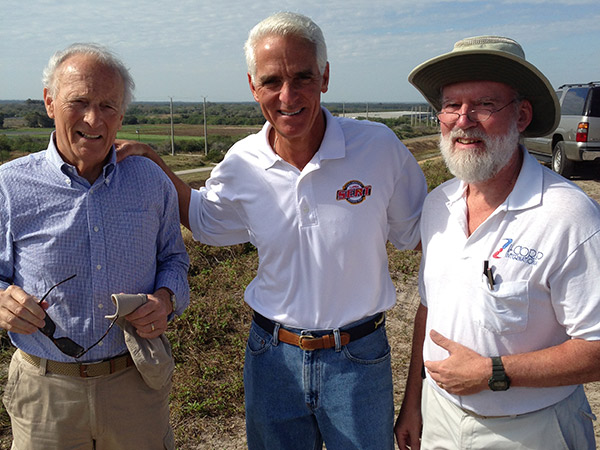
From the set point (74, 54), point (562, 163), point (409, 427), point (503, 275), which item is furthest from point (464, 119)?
point (562, 163)

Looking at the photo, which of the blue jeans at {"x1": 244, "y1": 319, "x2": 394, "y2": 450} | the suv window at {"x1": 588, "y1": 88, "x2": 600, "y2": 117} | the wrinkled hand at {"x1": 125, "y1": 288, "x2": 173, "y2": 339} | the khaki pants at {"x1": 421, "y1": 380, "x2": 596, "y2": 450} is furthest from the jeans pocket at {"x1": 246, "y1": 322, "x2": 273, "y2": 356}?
the suv window at {"x1": 588, "y1": 88, "x2": 600, "y2": 117}

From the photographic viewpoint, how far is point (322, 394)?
8.61 ft

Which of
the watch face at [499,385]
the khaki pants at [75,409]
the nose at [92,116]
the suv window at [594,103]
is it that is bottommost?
the khaki pants at [75,409]

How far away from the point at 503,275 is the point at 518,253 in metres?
0.10

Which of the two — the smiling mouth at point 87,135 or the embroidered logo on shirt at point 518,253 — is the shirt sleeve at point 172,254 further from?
the embroidered logo on shirt at point 518,253

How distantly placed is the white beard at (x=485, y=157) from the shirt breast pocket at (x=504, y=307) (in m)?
0.47

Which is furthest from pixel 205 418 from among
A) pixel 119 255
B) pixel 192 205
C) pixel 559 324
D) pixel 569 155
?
pixel 569 155

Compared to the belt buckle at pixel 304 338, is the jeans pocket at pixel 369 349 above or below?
below

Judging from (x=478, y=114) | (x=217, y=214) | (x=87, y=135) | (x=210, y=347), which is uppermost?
(x=478, y=114)

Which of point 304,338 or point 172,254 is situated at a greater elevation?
point 172,254

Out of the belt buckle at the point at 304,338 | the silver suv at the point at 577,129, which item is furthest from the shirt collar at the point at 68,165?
the silver suv at the point at 577,129

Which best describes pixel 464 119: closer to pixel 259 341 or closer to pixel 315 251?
pixel 315 251

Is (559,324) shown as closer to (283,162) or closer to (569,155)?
(283,162)

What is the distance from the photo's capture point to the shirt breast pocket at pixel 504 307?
7.07 feet
